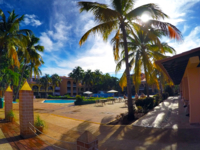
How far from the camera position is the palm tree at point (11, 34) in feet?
39.2

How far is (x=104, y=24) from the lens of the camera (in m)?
9.69

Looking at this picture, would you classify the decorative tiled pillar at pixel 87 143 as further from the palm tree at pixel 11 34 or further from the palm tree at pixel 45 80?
the palm tree at pixel 45 80

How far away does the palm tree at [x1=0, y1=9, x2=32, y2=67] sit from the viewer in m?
11.9

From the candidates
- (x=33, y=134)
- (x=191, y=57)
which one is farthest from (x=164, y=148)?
(x=33, y=134)

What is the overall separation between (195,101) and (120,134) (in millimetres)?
3875

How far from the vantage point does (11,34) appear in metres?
12.6

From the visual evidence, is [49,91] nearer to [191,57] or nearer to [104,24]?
[104,24]

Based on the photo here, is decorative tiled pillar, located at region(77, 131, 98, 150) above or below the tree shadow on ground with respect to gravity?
above

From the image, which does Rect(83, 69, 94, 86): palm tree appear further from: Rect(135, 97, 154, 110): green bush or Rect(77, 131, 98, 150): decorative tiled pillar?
Rect(77, 131, 98, 150): decorative tiled pillar

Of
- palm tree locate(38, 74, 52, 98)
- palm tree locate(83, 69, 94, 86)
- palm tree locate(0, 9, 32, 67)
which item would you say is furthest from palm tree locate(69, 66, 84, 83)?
palm tree locate(0, 9, 32, 67)

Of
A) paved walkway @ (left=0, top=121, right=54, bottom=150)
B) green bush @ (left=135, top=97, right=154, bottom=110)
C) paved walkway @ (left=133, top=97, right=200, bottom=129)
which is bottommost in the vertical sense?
paved walkway @ (left=0, top=121, right=54, bottom=150)

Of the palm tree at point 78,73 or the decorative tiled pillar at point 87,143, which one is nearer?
the decorative tiled pillar at point 87,143

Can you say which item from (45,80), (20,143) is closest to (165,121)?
(20,143)

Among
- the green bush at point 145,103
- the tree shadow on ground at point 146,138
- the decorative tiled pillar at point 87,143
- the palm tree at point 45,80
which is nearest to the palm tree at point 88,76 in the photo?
the palm tree at point 45,80
